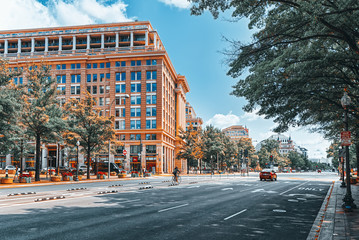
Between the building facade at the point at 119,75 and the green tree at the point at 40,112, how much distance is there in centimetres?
3673

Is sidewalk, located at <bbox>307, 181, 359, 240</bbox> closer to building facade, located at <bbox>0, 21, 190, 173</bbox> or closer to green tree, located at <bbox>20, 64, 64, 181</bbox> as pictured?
green tree, located at <bbox>20, 64, 64, 181</bbox>

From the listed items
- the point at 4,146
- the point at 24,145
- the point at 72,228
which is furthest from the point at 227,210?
the point at 24,145

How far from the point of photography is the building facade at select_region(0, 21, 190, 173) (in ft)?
254

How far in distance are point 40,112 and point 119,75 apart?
49485 mm

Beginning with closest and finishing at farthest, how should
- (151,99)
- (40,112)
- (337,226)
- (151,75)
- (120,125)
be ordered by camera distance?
1. (337,226)
2. (40,112)
3. (151,99)
4. (151,75)
5. (120,125)

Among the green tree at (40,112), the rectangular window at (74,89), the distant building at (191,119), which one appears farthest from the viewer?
the distant building at (191,119)

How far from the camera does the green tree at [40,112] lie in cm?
3281

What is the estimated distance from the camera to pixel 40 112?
32938 mm

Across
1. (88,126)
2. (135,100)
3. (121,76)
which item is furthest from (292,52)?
→ (121,76)

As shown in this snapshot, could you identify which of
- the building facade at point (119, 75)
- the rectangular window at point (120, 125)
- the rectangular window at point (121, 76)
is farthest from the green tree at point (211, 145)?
the rectangular window at point (121, 76)

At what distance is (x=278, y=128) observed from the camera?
70.2 feet

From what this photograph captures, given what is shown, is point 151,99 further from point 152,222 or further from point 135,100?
point 152,222

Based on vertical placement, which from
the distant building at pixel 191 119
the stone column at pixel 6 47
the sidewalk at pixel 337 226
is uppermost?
the stone column at pixel 6 47

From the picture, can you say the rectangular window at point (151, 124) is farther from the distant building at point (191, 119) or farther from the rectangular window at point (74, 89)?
the distant building at point (191, 119)
